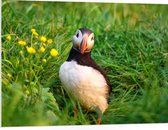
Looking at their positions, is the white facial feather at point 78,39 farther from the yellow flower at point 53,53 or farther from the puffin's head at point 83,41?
the yellow flower at point 53,53

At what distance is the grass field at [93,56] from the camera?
494 cm

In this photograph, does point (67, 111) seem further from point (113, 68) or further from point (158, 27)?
point (158, 27)

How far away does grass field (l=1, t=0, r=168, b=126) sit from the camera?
194 inches

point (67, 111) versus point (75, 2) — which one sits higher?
point (75, 2)

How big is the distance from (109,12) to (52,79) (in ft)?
3.66

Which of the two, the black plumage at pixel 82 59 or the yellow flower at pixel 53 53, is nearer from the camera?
the black plumage at pixel 82 59

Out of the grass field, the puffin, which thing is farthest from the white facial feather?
the grass field

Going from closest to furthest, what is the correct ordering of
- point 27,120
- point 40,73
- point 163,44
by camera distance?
point 27,120
point 40,73
point 163,44

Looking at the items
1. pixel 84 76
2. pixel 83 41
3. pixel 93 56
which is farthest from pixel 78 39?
pixel 93 56

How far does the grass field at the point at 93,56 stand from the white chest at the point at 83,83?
93 mm

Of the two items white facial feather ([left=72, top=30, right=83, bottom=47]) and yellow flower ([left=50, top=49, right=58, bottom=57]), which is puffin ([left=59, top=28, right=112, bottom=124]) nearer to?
white facial feather ([left=72, top=30, right=83, bottom=47])

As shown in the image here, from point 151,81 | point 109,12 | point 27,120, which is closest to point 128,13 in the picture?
point 109,12

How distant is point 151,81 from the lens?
5.34 meters

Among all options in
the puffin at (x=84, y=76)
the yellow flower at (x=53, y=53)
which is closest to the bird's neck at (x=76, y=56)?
the puffin at (x=84, y=76)
